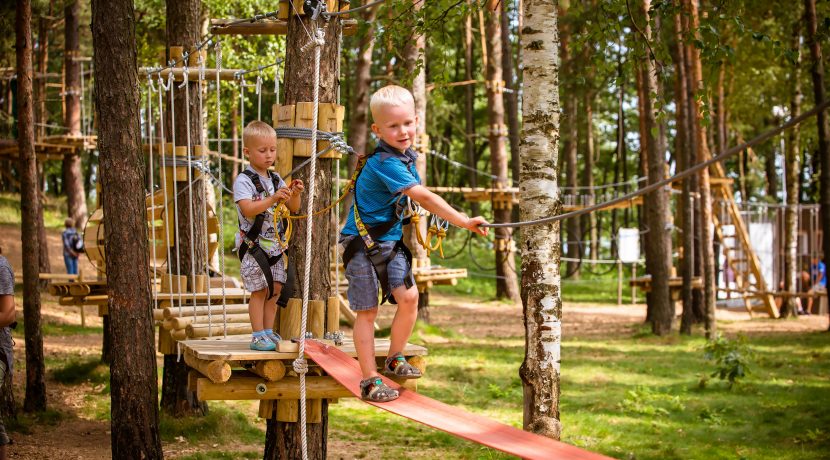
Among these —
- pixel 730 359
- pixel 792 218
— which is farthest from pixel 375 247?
pixel 792 218

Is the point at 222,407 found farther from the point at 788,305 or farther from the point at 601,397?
the point at 788,305

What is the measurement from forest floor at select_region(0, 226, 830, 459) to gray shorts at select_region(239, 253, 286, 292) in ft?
9.13

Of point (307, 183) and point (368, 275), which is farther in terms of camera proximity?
point (307, 183)

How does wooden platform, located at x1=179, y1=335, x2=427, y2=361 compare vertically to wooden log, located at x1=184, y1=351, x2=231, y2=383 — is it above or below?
above

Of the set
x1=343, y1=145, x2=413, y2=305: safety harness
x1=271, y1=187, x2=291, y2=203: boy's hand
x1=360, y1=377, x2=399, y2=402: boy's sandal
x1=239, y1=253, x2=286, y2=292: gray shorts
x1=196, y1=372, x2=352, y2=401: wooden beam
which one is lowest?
x1=196, y1=372, x2=352, y2=401: wooden beam

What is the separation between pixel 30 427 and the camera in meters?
8.05

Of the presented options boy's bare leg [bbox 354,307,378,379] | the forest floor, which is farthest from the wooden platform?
the forest floor

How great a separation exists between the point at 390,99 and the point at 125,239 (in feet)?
8.56

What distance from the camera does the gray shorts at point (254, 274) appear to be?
524 centimetres

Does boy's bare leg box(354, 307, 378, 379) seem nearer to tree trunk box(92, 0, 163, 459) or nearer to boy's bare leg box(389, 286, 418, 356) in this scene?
boy's bare leg box(389, 286, 418, 356)

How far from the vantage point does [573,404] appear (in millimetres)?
9984

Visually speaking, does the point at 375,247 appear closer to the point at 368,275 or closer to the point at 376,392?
the point at 368,275

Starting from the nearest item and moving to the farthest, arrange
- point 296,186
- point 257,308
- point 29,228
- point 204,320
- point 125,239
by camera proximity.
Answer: point 296,186
point 257,308
point 125,239
point 204,320
point 29,228

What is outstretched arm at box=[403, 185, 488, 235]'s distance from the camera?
3879mm
